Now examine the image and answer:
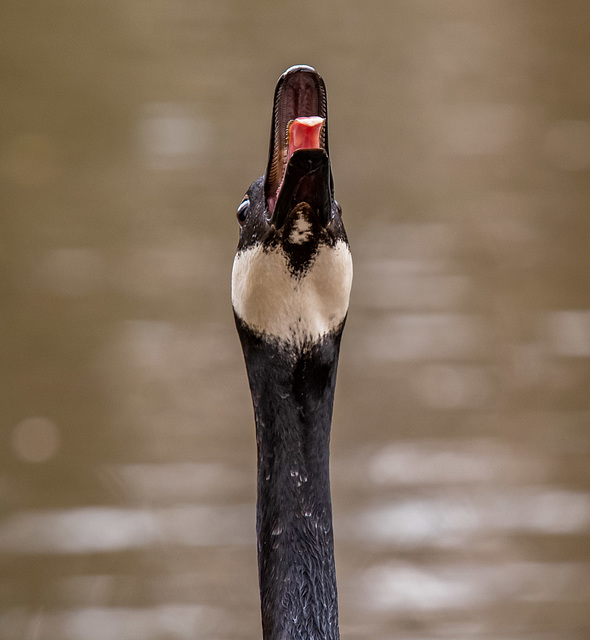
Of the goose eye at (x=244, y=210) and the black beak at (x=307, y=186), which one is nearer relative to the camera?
the black beak at (x=307, y=186)

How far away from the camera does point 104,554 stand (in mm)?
1627

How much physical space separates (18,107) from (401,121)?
29.2 inches

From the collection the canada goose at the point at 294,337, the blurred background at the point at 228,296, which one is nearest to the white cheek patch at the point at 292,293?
the canada goose at the point at 294,337

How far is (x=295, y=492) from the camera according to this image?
767 millimetres

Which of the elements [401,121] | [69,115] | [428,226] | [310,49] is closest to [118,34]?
[69,115]

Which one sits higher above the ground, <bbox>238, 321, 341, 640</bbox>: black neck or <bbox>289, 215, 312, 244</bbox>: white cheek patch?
<bbox>289, 215, 312, 244</bbox>: white cheek patch

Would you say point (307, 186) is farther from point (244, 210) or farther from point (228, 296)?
point (228, 296)

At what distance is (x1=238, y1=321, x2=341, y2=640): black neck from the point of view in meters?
0.75

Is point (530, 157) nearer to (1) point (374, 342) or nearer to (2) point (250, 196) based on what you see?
(1) point (374, 342)

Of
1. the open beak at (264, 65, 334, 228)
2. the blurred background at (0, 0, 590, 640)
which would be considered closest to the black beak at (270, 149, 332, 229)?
the open beak at (264, 65, 334, 228)

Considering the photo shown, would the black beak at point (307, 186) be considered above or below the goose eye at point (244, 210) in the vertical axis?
below

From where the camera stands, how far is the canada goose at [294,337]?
2.24ft

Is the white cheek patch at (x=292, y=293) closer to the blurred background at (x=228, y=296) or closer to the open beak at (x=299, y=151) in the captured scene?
the open beak at (x=299, y=151)

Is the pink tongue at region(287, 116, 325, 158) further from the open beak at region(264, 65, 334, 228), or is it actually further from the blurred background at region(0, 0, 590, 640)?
the blurred background at region(0, 0, 590, 640)
